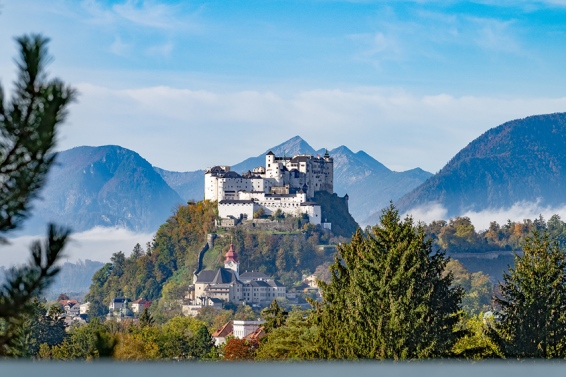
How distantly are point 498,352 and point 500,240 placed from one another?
158871 millimetres

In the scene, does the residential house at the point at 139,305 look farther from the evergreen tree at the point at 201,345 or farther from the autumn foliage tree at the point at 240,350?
the autumn foliage tree at the point at 240,350

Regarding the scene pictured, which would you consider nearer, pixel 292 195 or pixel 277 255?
pixel 292 195

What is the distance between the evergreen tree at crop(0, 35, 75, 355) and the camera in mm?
7422

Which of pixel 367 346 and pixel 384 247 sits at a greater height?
pixel 384 247

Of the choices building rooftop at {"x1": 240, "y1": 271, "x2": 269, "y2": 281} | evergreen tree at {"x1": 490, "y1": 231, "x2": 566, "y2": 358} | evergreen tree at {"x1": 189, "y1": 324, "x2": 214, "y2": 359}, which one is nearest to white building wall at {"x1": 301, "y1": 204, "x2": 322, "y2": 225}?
building rooftop at {"x1": 240, "y1": 271, "x2": 269, "y2": 281}

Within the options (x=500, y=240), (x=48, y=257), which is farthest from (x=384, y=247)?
(x=500, y=240)

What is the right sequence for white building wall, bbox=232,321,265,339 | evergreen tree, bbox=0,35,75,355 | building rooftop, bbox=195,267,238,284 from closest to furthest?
evergreen tree, bbox=0,35,75,355, white building wall, bbox=232,321,265,339, building rooftop, bbox=195,267,238,284

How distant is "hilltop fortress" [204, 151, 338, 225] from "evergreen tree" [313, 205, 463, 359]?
112 meters

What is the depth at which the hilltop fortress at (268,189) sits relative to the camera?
13812cm

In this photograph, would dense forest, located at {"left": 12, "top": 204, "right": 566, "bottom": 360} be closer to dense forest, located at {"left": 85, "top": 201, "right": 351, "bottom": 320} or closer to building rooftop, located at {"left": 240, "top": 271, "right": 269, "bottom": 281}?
dense forest, located at {"left": 85, "top": 201, "right": 351, "bottom": 320}

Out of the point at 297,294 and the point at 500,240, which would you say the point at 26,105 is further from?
the point at 500,240

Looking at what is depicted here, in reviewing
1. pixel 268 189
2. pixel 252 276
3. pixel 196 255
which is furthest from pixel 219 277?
pixel 268 189

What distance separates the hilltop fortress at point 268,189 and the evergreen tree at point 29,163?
5106 inches

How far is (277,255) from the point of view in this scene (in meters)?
148
